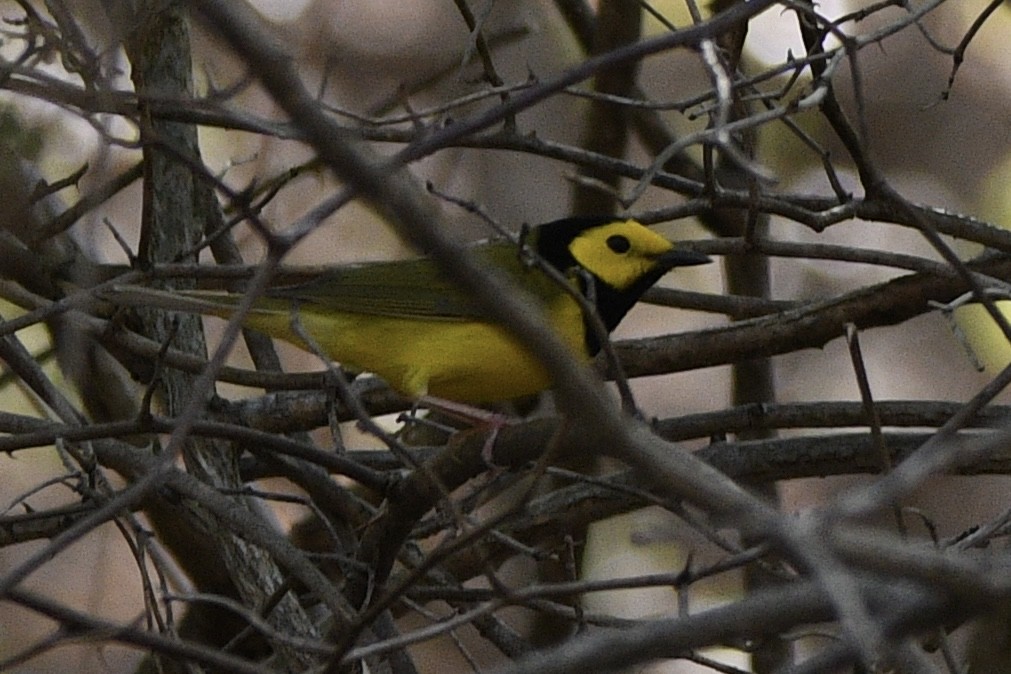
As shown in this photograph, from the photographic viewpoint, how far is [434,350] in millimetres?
3908

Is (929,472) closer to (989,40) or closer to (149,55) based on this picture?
(149,55)

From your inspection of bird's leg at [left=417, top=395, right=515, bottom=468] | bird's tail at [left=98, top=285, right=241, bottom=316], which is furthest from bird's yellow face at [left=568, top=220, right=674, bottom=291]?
bird's tail at [left=98, top=285, right=241, bottom=316]

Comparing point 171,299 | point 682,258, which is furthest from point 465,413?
point 171,299

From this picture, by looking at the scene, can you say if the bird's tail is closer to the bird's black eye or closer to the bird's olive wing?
the bird's olive wing

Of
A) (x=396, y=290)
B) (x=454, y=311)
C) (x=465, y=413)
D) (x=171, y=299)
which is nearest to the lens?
(x=171, y=299)

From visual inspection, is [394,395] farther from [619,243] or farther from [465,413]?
[619,243]

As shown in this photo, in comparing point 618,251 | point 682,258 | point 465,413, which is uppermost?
point 618,251

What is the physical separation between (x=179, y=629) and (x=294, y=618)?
877 mm

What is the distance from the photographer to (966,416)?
190 centimetres

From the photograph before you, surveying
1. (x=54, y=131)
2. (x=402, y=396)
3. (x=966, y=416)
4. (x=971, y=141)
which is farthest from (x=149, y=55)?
(x=971, y=141)

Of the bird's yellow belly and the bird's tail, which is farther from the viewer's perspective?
the bird's yellow belly

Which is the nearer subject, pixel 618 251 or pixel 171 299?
pixel 171 299

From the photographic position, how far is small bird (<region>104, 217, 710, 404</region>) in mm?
3797

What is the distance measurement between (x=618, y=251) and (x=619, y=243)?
3 centimetres
